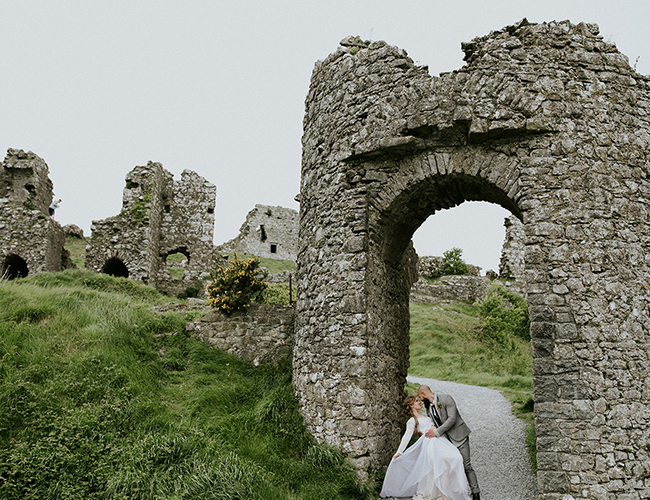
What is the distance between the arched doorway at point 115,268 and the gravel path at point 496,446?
11892 mm

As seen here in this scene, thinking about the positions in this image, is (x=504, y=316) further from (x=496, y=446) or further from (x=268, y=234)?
(x=268, y=234)

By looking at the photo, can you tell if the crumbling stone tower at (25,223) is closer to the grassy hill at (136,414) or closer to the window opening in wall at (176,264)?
the window opening in wall at (176,264)

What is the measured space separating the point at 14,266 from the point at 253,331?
499 inches

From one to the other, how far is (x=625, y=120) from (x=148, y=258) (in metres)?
14.8

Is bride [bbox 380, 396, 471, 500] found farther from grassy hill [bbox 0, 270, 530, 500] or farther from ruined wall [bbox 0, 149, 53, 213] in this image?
ruined wall [bbox 0, 149, 53, 213]

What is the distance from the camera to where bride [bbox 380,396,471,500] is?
6039mm

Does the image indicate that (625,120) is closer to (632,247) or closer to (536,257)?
(632,247)

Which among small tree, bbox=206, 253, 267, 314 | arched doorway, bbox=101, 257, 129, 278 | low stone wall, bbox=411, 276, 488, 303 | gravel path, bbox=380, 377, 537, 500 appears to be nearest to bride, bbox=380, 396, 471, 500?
gravel path, bbox=380, 377, 537, 500

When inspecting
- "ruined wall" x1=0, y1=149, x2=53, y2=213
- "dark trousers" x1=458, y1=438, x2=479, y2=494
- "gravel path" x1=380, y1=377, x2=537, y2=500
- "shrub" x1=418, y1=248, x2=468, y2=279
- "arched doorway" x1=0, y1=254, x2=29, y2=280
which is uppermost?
"ruined wall" x1=0, y1=149, x2=53, y2=213

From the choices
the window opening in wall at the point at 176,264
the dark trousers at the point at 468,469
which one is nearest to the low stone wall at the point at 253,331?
the dark trousers at the point at 468,469

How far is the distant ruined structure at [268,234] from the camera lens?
35156mm

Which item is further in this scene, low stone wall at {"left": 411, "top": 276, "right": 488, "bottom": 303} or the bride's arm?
low stone wall at {"left": 411, "top": 276, "right": 488, "bottom": 303}

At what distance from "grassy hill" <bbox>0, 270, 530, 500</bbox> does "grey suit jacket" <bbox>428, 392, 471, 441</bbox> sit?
1.32 meters

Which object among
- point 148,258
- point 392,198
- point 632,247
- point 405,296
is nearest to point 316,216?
point 392,198
